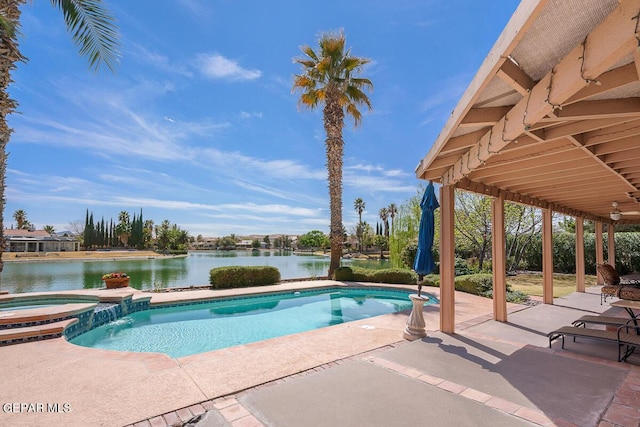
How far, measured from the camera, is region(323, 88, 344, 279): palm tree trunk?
1523cm

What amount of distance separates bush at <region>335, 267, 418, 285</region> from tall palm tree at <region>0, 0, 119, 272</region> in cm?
1175

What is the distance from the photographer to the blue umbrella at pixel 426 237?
611cm

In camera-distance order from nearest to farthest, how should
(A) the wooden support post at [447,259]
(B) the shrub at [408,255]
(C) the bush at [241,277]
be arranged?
1. (A) the wooden support post at [447,259]
2. (C) the bush at [241,277]
3. (B) the shrub at [408,255]

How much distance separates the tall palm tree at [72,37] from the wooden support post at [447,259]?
25.4ft

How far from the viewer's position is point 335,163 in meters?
15.6

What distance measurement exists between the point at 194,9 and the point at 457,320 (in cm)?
1228

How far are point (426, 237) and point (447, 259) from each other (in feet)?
1.87

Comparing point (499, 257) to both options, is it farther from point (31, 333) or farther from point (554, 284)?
point (554, 284)

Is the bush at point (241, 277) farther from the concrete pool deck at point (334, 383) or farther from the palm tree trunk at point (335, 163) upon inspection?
the concrete pool deck at point (334, 383)

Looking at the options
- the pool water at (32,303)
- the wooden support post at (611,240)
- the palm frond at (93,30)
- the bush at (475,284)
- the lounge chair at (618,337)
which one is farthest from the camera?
the wooden support post at (611,240)

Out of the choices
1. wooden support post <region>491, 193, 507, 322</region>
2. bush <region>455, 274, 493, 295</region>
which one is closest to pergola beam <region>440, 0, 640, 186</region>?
wooden support post <region>491, 193, 507, 322</region>

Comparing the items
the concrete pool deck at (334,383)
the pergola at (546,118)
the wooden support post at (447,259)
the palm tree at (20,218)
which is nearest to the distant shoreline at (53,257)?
the palm tree at (20,218)

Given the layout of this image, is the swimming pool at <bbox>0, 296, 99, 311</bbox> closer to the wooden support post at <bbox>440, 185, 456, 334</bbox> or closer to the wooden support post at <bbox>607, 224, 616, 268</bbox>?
the wooden support post at <bbox>440, 185, 456, 334</bbox>

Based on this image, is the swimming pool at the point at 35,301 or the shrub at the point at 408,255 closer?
the swimming pool at the point at 35,301
